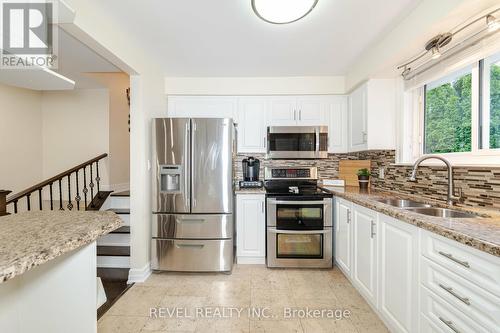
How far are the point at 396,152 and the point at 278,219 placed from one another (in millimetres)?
1457

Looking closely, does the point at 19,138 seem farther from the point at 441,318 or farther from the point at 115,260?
the point at 441,318

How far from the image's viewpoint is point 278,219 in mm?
2604

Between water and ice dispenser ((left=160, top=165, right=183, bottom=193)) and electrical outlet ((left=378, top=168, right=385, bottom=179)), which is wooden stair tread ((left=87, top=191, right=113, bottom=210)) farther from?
electrical outlet ((left=378, top=168, right=385, bottom=179))

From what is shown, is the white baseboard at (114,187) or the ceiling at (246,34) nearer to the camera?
the ceiling at (246,34)

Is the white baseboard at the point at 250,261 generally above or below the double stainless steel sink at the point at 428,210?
below

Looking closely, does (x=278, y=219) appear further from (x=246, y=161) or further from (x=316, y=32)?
(x=316, y=32)

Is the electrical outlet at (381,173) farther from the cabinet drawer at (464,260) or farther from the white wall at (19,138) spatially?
the white wall at (19,138)

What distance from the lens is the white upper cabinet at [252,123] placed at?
3.13 meters

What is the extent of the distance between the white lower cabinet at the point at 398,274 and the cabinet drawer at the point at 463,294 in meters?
0.09

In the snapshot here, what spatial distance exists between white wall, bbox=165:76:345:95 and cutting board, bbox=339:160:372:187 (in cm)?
95

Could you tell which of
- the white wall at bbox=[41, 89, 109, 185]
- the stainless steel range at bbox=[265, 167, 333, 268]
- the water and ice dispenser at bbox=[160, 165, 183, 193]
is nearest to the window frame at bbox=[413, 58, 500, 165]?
the stainless steel range at bbox=[265, 167, 333, 268]

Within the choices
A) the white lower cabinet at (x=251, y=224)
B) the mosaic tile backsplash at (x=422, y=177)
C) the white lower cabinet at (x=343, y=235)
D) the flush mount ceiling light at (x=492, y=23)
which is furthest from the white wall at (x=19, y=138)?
the flush mount ceiling light at (x=492, y=23)

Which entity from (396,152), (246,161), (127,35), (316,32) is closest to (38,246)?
(127,35)
